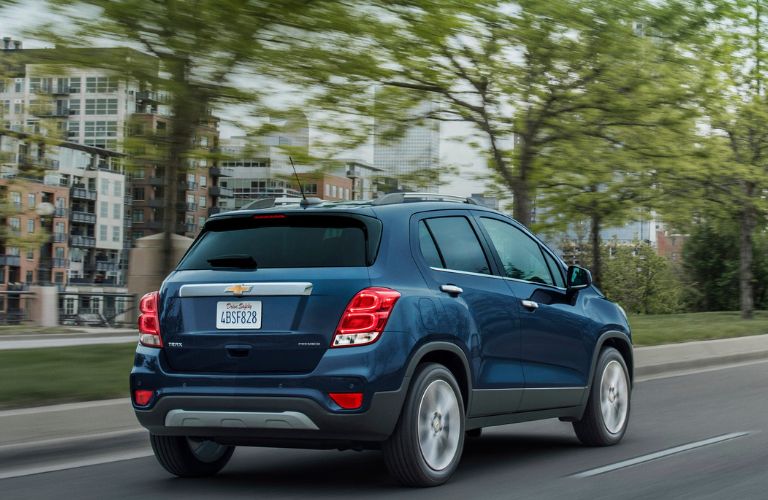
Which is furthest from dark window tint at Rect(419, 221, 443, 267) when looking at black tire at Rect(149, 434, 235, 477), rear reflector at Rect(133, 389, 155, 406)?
black tire at Rect(149, 434, 235, 477)

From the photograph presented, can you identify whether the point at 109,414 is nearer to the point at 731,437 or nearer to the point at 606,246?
the point at 731,437

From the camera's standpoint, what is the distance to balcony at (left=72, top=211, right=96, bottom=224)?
396ft

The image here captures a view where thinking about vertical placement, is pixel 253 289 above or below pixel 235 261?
below

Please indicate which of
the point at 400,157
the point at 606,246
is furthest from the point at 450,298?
the point at 606,246

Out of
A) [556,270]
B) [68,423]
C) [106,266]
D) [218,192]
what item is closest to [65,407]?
[68,423]

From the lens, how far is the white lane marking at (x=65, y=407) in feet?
28.8

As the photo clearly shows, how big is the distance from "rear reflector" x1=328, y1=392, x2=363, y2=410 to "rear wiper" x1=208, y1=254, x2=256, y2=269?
38.3 inches

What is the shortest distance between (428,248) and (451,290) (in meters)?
0.30

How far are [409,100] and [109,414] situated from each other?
9.90 m

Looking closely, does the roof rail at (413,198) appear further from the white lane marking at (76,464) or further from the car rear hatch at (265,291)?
the white lane marking at (76,464)

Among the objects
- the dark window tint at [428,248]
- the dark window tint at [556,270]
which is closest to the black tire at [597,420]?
the dark window tint at [556,270]

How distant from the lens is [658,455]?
8641 mm

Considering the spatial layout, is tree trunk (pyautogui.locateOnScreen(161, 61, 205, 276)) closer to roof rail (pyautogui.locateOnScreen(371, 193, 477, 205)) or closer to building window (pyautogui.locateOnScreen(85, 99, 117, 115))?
roof rail (pyautogui.locateOnScreen(371, 193, 477, 205))

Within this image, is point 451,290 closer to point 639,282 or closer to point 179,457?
point 179,457
